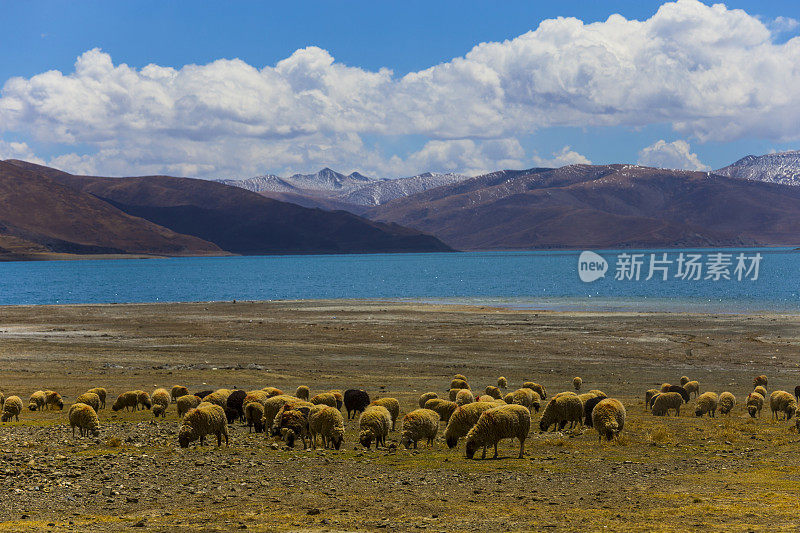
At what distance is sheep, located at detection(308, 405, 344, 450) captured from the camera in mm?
18797

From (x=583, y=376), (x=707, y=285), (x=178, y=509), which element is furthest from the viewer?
(x=707, y=285)

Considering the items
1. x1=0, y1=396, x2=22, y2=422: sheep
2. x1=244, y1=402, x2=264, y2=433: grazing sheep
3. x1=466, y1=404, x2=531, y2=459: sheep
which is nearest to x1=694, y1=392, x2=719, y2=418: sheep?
x1=466, y1=404, x2=531, y2=459: sheep

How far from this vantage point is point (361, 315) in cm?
7106

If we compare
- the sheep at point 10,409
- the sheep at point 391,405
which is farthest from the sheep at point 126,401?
the sheep at point 391,405

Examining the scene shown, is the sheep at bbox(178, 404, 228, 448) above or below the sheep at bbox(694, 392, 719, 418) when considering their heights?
below

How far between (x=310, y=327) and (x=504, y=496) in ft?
152

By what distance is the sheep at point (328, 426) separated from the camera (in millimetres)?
18797

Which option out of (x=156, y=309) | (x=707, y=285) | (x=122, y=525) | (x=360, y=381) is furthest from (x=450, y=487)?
(x=707, y=285)

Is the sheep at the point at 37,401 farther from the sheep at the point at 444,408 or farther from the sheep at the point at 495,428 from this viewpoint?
the sheep at the point at 495,428

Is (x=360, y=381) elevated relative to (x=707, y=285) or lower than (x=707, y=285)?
lower

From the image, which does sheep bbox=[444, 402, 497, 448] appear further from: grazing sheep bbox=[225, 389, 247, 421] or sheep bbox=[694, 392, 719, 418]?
sheep bbox=[694, 392, 719, 418]

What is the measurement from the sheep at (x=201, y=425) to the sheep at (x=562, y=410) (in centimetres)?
901

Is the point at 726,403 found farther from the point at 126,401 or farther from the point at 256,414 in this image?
the point at 126,401

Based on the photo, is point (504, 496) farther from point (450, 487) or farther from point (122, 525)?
point (122, 525)
